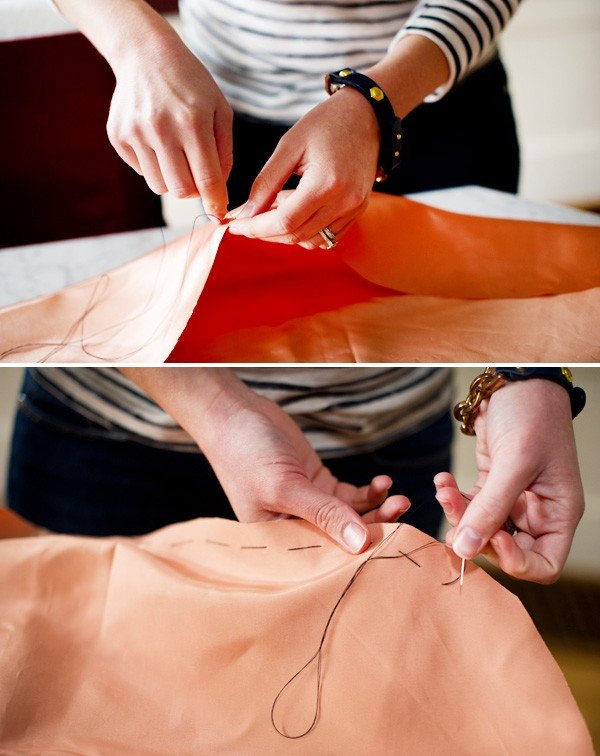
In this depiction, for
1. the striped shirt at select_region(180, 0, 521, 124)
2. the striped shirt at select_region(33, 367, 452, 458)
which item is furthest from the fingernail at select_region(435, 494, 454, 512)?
the striped shirt at select_region(180, 0, 521, 124)

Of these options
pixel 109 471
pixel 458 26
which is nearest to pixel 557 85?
pixel 458 26

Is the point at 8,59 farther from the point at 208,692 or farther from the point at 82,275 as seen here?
the point at 208,692

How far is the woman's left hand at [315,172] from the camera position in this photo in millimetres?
325

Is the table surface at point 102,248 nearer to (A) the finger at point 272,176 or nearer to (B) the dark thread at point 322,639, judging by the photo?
(A) the finger at point 272,176

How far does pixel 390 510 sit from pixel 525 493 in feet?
0.19

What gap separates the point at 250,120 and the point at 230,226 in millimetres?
83

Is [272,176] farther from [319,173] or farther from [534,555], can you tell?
[534,555]

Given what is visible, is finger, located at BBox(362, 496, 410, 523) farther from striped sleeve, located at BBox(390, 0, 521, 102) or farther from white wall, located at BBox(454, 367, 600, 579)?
striped sleeve, located at BBox(390, 0, 521, 102)

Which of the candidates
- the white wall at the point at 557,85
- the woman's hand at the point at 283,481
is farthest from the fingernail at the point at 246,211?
the white wall at the point at 557,85

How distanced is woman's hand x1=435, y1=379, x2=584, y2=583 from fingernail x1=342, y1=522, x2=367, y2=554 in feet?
0.12

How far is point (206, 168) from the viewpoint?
0.32m

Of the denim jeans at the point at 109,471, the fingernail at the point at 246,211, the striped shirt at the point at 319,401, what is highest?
the fingernail at the point at 246,211

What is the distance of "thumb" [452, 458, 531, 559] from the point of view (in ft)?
0.97

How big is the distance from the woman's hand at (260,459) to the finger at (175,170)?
4.3 inches
